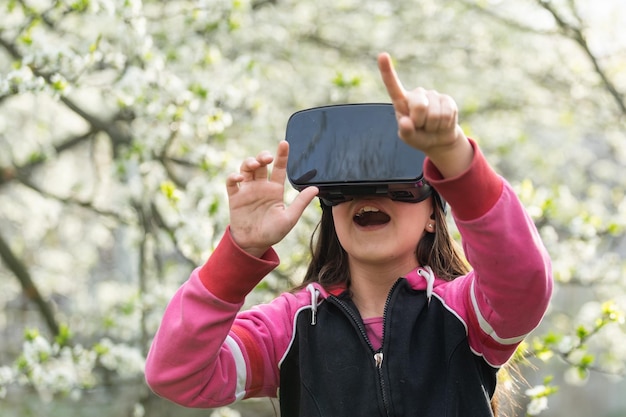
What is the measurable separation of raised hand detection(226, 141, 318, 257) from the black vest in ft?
0.72

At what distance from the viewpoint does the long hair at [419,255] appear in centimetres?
181

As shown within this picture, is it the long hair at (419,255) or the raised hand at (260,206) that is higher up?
the raised hand at (260,206)

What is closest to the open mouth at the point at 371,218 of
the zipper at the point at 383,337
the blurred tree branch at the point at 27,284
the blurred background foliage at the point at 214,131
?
the zipper at the point at 383,337

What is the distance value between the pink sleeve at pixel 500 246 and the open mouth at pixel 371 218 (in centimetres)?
27

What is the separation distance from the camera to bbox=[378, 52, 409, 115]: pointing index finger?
4.11 ft

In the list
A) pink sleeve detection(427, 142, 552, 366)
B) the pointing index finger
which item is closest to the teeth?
pink sleeve detection(427, 142, 552, 366)

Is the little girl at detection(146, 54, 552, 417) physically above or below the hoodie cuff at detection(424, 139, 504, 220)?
below

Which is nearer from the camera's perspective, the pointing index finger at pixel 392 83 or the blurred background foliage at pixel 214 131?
the pointing index finger at pixel 392 83

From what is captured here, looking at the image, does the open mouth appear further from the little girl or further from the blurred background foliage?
the blurred background foliage

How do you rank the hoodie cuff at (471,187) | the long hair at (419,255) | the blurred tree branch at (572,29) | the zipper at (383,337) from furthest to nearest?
1. the blurred tree branch at (572,29)
2. the long hair at (419,255)
3. the zipper at (383,337)
4. the hoodie cuff at (471,187)

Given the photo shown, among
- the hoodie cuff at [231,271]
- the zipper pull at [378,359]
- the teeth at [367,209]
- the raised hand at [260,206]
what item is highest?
the raised hand at [260,206]

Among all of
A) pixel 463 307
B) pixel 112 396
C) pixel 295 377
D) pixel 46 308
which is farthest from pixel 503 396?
pixel 112 396

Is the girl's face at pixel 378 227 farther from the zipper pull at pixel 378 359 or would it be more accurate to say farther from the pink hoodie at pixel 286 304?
the zipper pull at pixel 378 359

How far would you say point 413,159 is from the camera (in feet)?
5.23
